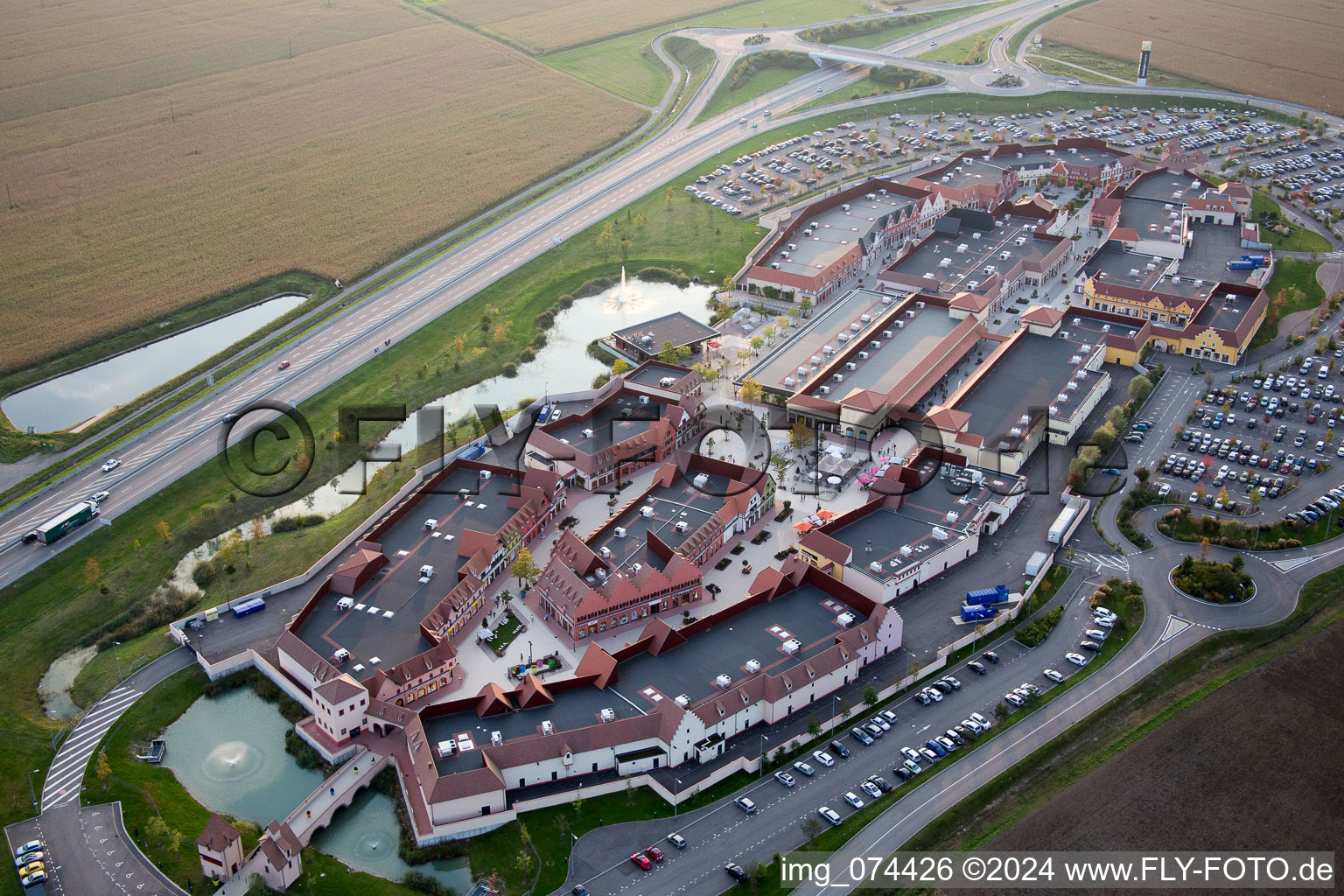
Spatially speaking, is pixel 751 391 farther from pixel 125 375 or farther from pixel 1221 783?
pixel 125 375

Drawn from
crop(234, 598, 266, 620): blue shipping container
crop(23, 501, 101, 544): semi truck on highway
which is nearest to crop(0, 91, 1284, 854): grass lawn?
crop(23, 501, 101, 544): semi truck on highway

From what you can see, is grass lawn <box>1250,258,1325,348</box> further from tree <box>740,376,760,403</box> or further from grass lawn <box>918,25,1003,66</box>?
grass lawn <box>918,25,1003,66</box>

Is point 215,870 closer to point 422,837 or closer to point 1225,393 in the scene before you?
point 422,837

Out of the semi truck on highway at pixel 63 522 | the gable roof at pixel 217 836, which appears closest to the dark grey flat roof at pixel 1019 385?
the gable roof at pixel 217 836

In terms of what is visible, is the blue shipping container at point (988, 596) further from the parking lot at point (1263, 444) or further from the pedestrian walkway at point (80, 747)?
the pedestrian walkway at point (80, 747)


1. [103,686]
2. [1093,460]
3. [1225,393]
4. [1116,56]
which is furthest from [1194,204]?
[103,686]
